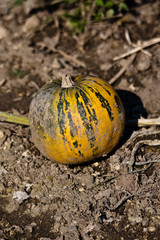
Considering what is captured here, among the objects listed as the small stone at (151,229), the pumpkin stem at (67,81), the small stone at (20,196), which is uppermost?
the pumpkin stem at (67,81)

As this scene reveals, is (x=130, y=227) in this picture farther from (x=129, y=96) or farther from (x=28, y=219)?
(x=129, y=96)

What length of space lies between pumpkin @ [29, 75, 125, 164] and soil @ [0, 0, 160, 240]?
14.6 inches

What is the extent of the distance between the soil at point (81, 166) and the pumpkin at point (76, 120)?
0.37 metres

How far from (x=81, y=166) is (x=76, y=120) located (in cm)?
86

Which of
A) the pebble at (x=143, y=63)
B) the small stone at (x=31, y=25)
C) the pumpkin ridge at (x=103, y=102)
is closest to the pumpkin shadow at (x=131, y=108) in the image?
the pebble at (x=143, y=63)

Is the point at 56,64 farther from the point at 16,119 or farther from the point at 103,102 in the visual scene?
the point at 103,102

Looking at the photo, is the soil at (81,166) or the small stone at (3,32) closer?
the soil at (81,166)

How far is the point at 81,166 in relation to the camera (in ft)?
16.4

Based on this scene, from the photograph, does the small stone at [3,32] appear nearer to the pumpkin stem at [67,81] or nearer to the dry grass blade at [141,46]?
the dry grass blade at [141,46]

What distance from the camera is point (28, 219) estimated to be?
4402 millimetres

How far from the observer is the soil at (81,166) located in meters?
4.27

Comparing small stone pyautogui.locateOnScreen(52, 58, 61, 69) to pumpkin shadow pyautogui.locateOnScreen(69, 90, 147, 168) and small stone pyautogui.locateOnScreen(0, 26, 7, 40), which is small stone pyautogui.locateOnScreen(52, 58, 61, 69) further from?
small stone pyautogui.locateOnScreen(0, 26, 7, 40)

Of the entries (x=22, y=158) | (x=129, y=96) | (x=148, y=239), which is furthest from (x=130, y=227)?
(x=129, y=96)

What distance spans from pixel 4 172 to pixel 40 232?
1.12 metres
